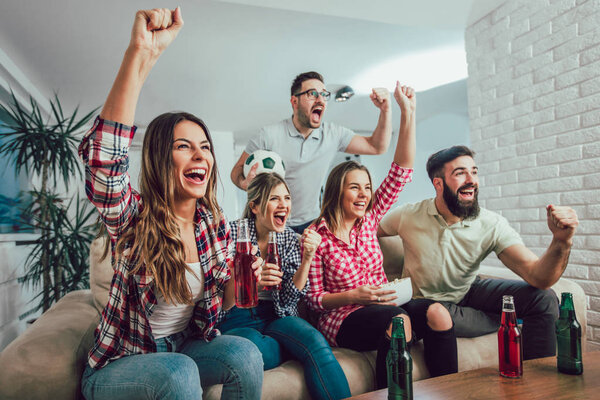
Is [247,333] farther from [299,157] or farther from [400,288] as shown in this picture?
[299,157]

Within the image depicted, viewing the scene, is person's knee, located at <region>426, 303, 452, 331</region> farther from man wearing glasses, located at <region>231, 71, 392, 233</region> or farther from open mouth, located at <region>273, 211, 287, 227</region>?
man wearing glasses, located at <region>231, 71, 392, 233</region>

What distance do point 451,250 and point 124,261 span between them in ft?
4.70

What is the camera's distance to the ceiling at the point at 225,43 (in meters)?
3.09

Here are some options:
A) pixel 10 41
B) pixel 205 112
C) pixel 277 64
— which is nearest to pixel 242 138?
pixel 205 112

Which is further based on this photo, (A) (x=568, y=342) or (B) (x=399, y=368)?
(A) (x=568, y=342)

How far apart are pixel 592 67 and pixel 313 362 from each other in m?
2.23

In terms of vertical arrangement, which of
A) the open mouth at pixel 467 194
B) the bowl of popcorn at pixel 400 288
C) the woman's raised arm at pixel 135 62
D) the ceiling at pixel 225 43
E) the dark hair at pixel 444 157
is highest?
the ceiling at pixel 225 43

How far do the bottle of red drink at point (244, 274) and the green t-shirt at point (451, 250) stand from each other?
1.01 meters

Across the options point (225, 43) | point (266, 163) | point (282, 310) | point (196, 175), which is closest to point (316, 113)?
point (266, 163)

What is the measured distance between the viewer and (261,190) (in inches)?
72.0

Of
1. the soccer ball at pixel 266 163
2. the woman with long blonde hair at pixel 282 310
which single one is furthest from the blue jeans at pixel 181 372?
the soccer ball at pixel 266 163

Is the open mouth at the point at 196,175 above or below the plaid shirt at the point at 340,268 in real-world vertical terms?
above

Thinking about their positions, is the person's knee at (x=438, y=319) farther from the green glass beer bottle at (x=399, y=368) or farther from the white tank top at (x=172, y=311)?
the white tank top at (x=172, y=311)

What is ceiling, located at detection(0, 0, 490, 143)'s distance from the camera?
309 cm
